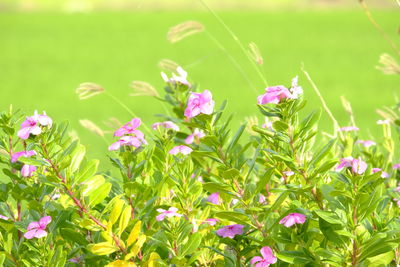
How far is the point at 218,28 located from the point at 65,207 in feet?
42.6

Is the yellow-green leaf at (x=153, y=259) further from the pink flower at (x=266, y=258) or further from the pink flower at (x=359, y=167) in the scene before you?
the pink flower at (x=359, y=167)

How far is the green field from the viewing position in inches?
330

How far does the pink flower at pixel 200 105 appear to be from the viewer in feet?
4.15

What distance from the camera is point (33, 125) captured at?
4.21 ft

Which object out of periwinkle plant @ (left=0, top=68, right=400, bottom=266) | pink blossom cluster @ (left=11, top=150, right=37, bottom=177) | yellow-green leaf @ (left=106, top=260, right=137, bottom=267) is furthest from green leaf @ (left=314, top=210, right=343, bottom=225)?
pink blossom cluster @ (left=11, top=150, right=37, bottom=177)

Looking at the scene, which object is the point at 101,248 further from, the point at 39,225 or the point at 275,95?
the point at 275,95

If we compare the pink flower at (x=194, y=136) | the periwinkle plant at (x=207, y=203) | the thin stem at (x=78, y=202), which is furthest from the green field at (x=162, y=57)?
the thin stem at (x=78, y=202)

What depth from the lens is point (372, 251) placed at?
122cm

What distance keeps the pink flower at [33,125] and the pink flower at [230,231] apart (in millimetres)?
391

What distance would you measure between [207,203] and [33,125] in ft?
1.22

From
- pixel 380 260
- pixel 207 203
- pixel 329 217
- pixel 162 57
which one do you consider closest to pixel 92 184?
pixel 207 203

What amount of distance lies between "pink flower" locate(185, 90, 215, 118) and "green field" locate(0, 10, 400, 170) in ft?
16.3

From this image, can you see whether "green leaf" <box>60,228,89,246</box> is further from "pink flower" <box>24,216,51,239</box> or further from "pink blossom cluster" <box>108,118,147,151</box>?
"pink blossom cluster" <box>108,118,147,151</box>

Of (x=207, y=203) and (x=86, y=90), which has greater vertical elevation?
(x=86, y=90)
